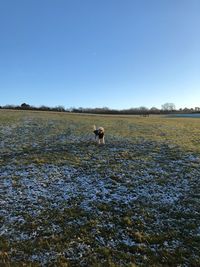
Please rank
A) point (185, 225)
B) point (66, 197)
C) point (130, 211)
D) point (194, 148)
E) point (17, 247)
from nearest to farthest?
point (17, 247), point (185, 225), point (130, 211), point (66, 197), point (194, 148)

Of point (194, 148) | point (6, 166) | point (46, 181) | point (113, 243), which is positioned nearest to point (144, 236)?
point (113, 243)

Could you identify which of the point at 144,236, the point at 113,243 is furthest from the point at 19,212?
the point at 144,236

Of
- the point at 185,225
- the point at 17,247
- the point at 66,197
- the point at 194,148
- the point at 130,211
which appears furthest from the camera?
the point at 194,148

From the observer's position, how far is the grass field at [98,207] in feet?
23.6

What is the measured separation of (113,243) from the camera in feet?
25.1

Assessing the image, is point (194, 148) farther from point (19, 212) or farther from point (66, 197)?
point (19, 212)

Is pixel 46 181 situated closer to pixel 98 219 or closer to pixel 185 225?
pixel 98 219

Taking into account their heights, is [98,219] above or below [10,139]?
below

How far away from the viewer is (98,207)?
9.80m

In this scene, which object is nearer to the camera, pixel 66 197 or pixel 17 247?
pixel 17 247

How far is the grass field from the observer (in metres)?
7.19

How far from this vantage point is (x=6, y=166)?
1427cm

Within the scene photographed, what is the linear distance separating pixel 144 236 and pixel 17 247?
152 inches

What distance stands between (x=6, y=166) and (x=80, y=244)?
327 inches
